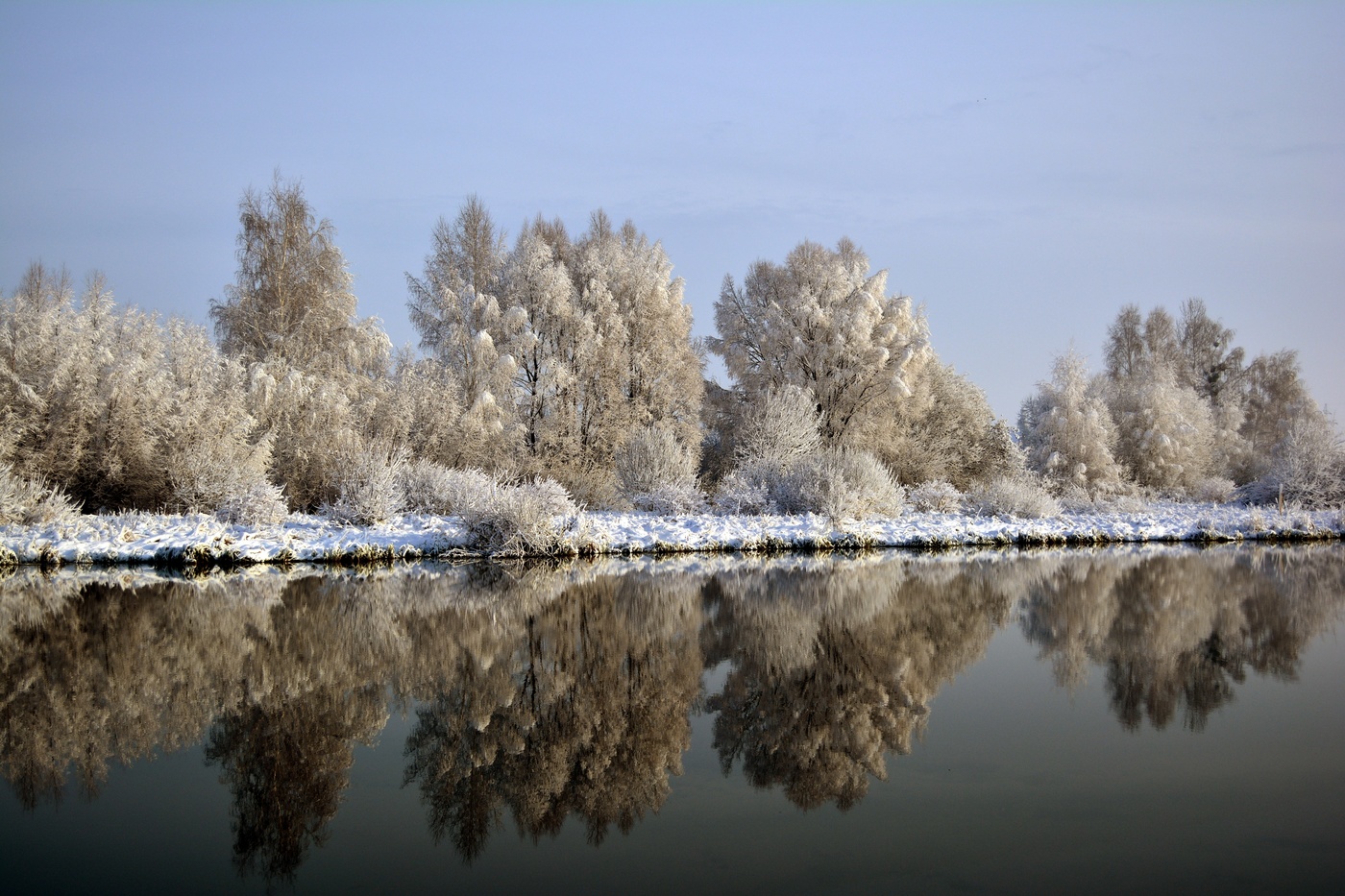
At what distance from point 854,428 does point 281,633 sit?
Result: 24282mm

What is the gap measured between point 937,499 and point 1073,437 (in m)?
9.68

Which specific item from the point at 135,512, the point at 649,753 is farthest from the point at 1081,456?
the point at 649,753

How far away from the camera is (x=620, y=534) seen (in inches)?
779

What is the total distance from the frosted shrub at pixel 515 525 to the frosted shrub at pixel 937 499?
37.3 ft

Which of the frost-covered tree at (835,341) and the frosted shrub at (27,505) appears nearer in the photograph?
the frosted shrub at (27,505)

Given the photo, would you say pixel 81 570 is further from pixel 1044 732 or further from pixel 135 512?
pixel 1044 732

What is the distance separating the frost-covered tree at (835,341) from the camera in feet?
104

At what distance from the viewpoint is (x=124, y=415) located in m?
20.1

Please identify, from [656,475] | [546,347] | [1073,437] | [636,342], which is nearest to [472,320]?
[546,347]

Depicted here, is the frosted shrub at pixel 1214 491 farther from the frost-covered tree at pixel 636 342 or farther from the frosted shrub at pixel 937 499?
the frost-covered tree at pixel 636 342

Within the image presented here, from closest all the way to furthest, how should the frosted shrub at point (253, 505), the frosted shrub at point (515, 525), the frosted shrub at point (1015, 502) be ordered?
1. the frosted shrub at point (515, 525)
2. the frosted shrub at point (253, 505)
3. the frosted shrub at point (1015, 502)

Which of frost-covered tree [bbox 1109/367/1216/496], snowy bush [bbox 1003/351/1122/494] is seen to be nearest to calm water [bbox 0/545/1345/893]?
snowy bush [bbox 1003/351/1122/494]

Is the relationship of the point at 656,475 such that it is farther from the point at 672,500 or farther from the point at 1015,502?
the point at 1015,502

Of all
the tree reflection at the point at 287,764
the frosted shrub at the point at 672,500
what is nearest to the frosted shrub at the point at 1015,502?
the frosted shrub at the point at 672,500
